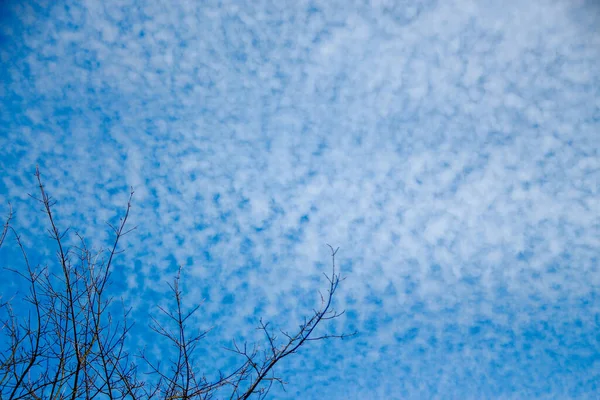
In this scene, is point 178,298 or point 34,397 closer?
point 34,397

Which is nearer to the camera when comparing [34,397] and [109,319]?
[34,397]

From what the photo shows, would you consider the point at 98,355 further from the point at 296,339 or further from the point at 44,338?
the point at 296,339

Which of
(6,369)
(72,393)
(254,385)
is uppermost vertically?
(6,369)

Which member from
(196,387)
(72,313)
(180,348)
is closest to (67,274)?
(72,313)

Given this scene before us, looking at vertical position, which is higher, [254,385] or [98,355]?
[98,355]

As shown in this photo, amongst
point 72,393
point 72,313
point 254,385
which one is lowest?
point 254,385

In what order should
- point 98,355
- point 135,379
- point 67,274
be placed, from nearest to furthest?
point 67,274 < point 98,355 < point 135,379

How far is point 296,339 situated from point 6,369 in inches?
88.4

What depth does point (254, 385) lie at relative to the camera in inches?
131

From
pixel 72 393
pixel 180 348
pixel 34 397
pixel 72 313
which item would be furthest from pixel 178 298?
pixel 34 397

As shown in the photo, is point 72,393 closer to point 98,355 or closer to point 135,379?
point 98,355

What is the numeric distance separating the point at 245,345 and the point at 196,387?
0.63 m

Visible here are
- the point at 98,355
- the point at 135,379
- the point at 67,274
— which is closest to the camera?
the point at 67,274

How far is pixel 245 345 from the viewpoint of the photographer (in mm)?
3469
